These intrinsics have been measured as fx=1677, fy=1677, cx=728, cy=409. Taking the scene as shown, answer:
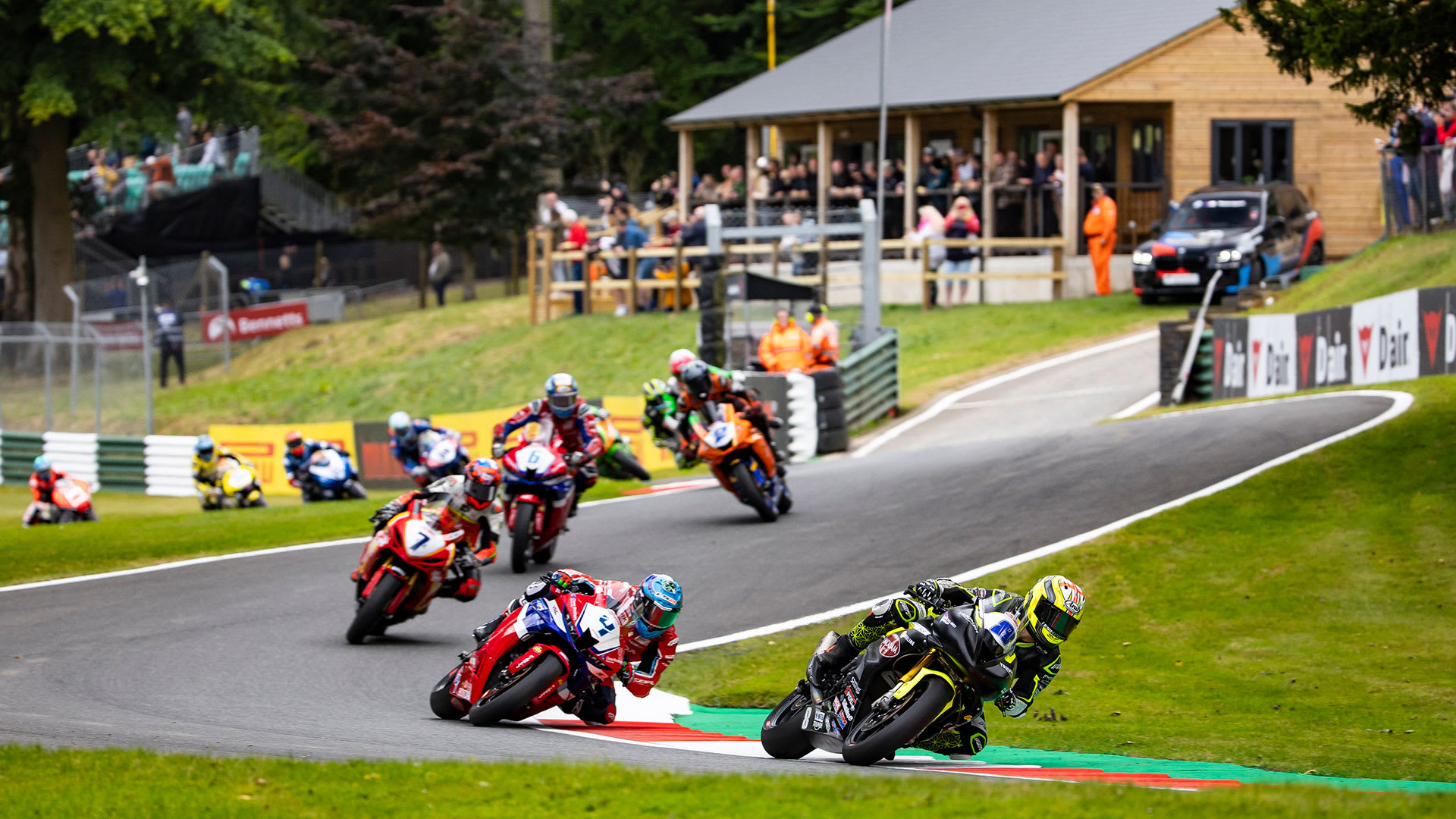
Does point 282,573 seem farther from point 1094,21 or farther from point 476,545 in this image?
point 1094,21

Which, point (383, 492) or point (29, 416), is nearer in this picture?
point (383, 492)

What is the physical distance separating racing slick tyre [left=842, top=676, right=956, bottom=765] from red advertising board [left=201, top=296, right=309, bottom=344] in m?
32.8

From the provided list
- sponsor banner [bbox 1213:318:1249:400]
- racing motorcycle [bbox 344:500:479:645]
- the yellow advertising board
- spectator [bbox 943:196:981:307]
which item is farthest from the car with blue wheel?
racing motorcycle [bbox 344:500:479:645]

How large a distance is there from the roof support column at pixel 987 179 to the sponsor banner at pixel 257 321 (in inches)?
660

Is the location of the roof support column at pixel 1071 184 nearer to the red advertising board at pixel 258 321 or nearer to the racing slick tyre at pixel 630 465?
the racing slick tyre at pixel 630 465

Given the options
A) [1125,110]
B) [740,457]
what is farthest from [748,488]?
[1125,110]

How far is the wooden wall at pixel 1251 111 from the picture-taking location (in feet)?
Result: 110

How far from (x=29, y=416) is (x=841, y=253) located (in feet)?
52.7

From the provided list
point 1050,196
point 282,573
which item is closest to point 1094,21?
point 1050,196

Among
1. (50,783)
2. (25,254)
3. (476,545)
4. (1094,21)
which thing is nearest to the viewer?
(50,783)

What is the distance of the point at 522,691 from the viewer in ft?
28.2

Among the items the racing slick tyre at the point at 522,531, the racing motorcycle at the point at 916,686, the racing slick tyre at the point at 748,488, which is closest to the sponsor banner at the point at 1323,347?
the racing slick tyre at the point at 748,488

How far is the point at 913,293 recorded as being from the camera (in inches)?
1371

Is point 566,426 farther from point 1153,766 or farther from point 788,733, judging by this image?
point 1153,766
